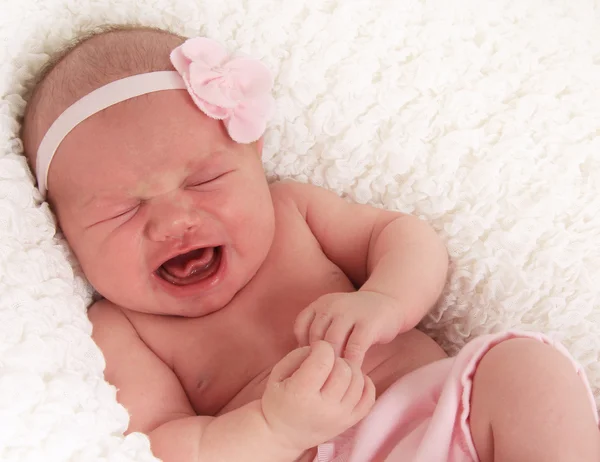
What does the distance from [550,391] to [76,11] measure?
1.12 m

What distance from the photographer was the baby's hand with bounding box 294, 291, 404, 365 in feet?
3.17

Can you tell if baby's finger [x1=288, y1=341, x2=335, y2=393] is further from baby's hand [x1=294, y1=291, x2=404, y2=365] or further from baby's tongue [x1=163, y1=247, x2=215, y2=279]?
baby's tongue [x1=163, y1=247, x2=215, y2=279]

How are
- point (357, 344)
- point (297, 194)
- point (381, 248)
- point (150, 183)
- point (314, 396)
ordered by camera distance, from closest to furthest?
point (314, 396), point (357, 344), point (150, 183), point (381, 248), point (297, 194)

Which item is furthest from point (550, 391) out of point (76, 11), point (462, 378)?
point (76, 11)

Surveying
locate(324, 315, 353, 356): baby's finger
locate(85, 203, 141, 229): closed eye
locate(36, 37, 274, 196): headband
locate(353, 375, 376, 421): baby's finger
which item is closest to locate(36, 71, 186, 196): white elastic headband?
locate(36, 37, 274, 196): headband

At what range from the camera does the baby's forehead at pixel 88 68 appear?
1.13 metres

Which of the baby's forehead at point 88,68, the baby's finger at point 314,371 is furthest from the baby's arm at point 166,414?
the baby's forehead at point 88,68

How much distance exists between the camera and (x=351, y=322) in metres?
0.99

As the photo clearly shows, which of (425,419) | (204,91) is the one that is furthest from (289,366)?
(204,91)

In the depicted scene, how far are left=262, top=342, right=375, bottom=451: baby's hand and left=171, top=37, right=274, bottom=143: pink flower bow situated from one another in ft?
1.48

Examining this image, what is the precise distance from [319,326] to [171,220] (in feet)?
0.96

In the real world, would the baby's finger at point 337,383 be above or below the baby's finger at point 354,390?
above

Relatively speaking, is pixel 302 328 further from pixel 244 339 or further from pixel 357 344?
pixel 244 339

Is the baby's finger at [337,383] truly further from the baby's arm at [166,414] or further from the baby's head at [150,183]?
the baby's head at [150,183]
